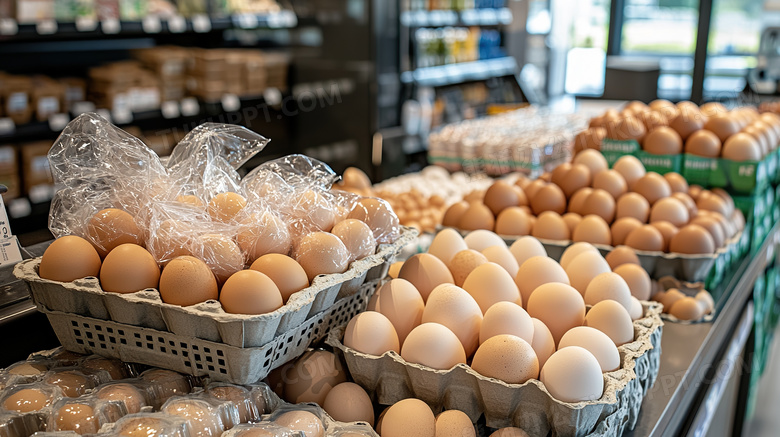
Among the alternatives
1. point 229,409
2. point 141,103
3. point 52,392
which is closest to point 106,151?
point 52,392

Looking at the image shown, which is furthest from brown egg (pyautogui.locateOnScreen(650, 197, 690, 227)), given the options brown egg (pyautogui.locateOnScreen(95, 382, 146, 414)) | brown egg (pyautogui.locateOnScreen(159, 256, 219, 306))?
brown egg (pyautogui.locateOnScreen(95, 382, 146, 414))

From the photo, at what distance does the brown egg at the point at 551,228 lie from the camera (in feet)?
5.99

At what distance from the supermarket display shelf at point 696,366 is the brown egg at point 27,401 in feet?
3.22

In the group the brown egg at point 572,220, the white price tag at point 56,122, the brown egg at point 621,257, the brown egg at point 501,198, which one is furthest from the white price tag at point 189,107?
the brown egg at point 621,257

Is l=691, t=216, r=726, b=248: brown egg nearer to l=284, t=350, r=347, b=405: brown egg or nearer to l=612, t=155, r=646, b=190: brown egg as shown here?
l=612, t=155, r=646, b=190: brown egg

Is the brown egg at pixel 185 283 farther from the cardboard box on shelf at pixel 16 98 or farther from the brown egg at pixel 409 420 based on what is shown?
the cardboard box on shelf at pixel 16 98

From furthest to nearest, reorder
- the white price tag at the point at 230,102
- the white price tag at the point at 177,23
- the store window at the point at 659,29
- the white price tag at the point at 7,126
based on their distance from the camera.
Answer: the store window at the point at 659,29 < the white price tag at the point at 230,102 < the white price tag at the point at 177,23 < the white price tag at the point at 7,126

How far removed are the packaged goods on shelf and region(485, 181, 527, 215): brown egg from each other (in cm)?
114

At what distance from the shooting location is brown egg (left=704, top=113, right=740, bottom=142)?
225 cm

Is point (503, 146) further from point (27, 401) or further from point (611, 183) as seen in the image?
point (27, 401)

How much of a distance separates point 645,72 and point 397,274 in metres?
2.77

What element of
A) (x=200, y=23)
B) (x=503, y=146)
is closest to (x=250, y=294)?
(x=503, y=146)

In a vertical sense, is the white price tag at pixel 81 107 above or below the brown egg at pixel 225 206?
below

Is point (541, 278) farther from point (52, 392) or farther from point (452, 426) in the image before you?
point (52, 392)
